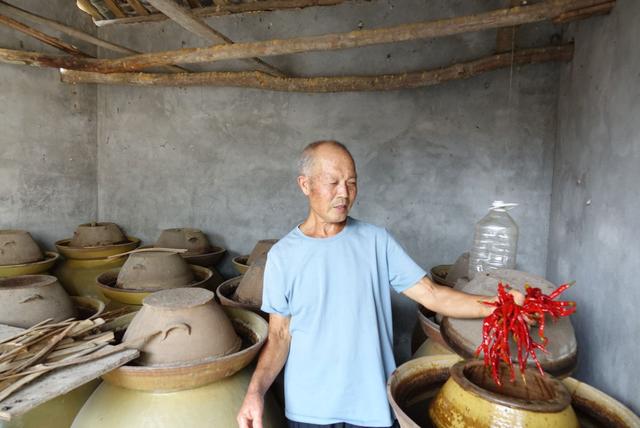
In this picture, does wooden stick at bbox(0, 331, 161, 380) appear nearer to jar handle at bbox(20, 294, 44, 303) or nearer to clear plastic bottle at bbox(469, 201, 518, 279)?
jar handle at bbox(20, 294, 44, 303)

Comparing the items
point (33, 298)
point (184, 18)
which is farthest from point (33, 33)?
point (33, 298)

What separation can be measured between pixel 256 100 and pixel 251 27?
2.81ft

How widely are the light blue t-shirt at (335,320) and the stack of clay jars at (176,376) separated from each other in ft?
1.14

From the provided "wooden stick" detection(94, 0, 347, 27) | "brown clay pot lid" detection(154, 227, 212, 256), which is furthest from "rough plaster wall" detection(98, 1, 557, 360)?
"brown clay pot lid" detection(154, 227, 212, 256)

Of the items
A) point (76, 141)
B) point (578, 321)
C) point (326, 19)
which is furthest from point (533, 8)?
point (76, 141)

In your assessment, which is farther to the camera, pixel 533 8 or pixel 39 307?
pixel 39 307

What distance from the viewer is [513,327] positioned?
158 centimetres

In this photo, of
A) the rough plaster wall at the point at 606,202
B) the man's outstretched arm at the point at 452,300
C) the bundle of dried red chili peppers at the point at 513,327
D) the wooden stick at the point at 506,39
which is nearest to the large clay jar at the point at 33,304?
the man's outstretched arm at the point at 452,300

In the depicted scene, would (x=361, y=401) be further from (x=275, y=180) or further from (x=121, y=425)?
(x=275, y=180)

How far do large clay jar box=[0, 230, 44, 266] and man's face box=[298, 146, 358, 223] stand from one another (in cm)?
364

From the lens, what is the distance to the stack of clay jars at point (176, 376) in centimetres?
198

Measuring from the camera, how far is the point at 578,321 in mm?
2598

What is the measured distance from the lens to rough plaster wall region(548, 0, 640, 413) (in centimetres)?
200

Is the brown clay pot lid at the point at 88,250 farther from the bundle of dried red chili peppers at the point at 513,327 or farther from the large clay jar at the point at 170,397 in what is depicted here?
the bundle of dried red chili peppers at the point at 513,327
